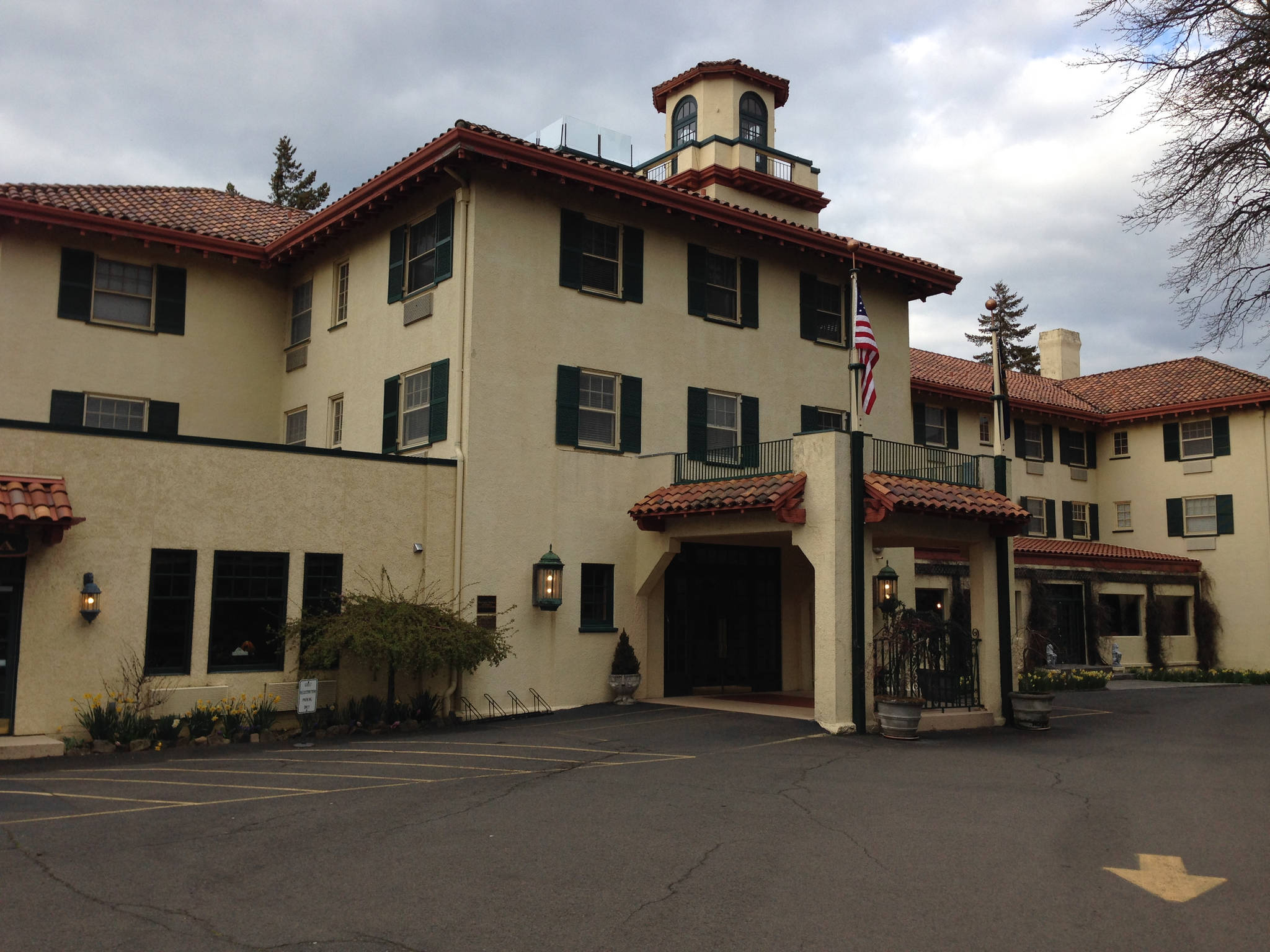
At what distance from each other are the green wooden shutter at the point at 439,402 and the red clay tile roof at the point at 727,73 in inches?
474

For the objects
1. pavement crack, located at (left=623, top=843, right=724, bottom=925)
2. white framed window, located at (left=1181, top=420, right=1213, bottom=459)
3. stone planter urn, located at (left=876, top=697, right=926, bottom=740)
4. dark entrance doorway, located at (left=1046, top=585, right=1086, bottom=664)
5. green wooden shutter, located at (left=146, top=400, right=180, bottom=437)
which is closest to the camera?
pavement crack, located at (left=623, top=843, right=724, bottom=925)

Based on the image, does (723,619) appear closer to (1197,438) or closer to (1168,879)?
(1168,879)

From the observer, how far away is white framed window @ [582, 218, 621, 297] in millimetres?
19297

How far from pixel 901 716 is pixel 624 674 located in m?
5.18

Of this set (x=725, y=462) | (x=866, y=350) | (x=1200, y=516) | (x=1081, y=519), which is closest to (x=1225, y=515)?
(x=1200, y=516)

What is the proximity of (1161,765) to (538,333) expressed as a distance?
37.9 feet

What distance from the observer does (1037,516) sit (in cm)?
3600

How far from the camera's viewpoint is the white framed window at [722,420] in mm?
20859

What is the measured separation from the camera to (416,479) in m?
17.2

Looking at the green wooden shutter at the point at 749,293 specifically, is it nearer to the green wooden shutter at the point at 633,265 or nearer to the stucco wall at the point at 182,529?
the green wooden shutter at the point at 633,265

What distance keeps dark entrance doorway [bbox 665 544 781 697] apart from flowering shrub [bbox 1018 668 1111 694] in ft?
19.7

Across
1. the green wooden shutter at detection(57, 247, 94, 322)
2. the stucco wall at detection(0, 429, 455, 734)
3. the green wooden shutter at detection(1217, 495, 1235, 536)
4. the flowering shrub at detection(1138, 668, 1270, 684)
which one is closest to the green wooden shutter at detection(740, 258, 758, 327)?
the stucco wall at detection(0, 429, 455, 734)

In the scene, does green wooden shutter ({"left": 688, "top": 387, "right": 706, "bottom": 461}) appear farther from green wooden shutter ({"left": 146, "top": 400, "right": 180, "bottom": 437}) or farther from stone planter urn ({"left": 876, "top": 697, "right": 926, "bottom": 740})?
green wooden shutter ({"left": 146, "top": 400, "right": 180, "bottom": 437})

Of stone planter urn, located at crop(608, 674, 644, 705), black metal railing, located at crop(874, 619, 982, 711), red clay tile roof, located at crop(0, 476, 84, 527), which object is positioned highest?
red clay tile roof, located at crop(0, 476, 84, 527)
